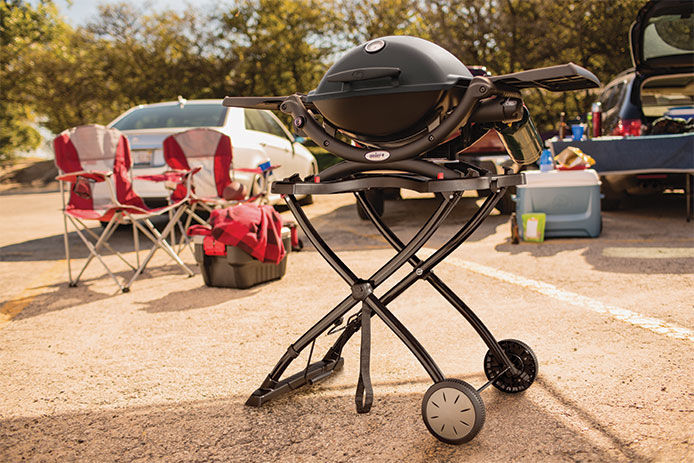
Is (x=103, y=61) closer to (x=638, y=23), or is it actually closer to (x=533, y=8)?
(x=533, y=8)

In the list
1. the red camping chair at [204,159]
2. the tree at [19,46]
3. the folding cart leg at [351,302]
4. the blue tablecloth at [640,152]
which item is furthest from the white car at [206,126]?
the tree at [19,46]

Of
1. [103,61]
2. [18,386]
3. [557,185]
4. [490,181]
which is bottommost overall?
[18,386]

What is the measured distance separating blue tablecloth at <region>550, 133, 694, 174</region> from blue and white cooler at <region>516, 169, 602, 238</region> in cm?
64

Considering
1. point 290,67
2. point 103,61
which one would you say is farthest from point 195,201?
point 103,61

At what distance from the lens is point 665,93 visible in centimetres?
725

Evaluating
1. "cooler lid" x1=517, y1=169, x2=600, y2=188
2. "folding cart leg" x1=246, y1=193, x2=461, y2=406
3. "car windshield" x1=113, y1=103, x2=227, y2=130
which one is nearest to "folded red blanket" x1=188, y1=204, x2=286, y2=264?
"folding cart leg" x1=246, y1=193, x2=461, y2=406

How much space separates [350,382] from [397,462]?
761 millimetres

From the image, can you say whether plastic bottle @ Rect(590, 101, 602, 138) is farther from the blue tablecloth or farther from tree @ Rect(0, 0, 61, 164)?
tree @ Rect(0, 0, 61, 164)

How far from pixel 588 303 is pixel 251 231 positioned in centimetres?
235

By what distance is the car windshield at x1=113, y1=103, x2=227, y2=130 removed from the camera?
752cm

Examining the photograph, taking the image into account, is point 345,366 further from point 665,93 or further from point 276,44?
point 276,44

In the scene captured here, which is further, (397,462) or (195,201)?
(195,201)

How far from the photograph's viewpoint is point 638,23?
21.8 ft

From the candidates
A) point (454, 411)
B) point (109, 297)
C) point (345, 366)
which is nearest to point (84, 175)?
point (109, 297)
